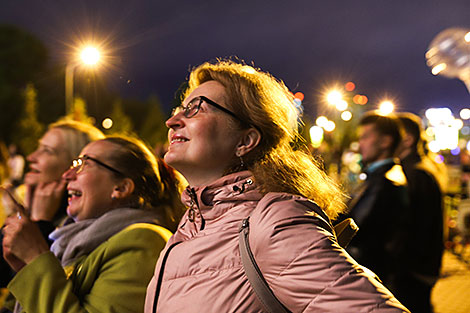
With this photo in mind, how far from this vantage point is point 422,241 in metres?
4.23

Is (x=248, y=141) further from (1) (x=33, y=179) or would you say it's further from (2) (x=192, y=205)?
(1) (x=33, y=179)

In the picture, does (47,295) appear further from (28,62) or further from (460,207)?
(28,62)

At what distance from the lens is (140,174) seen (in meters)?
2.87

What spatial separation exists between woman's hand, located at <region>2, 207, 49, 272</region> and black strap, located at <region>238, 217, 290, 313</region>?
1221 mm

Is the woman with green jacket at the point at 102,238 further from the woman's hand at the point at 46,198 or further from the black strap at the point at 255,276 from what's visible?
the black strap at the point at 255,276

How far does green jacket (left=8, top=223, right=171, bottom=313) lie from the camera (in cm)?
219

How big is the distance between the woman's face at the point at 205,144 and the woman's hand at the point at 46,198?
5.93 ft

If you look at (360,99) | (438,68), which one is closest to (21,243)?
(438,68)

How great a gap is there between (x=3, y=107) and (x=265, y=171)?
159 feet

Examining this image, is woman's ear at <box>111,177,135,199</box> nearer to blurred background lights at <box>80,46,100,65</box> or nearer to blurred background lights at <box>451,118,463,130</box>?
blurred background lights at <box>80,46,100,65</box>

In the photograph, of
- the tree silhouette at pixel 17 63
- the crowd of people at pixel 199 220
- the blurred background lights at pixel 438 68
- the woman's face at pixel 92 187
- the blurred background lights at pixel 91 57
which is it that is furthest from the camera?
the tree silhouette at pixel 17 63

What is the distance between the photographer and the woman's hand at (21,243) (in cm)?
231

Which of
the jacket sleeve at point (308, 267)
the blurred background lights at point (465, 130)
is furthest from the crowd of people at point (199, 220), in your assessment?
the blurred background lights at point (465, 130)

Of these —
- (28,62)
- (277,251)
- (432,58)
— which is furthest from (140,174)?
(28,62)
